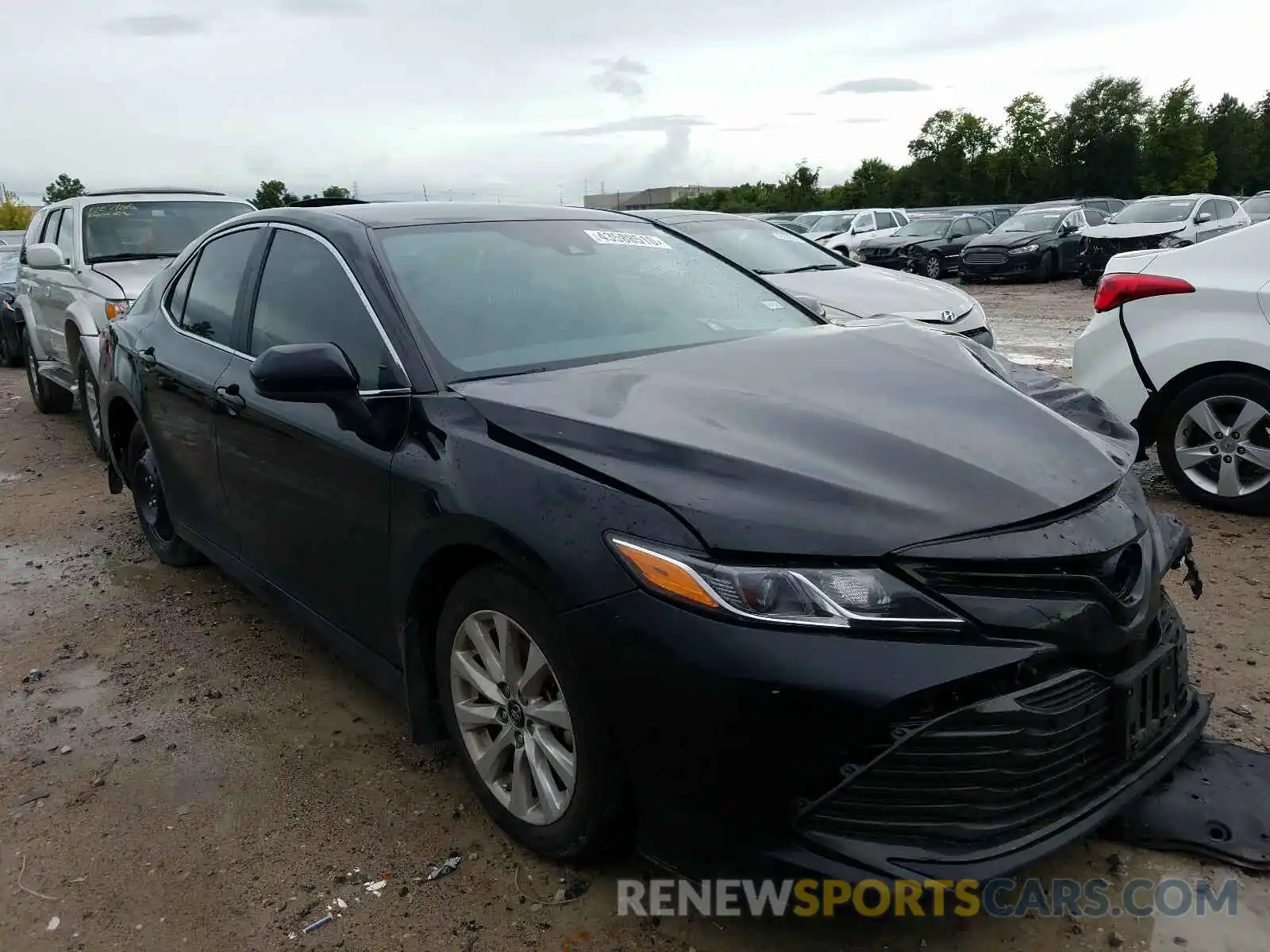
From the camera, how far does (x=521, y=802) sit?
2.64 metres

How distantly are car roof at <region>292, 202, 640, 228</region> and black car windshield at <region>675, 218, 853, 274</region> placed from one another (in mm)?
4416

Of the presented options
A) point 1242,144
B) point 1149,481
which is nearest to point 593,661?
point 1149,481

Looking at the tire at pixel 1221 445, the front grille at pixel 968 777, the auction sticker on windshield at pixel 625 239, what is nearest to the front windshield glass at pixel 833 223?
the tire at pixel 1221 445

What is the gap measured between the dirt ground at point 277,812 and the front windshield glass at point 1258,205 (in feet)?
83.5

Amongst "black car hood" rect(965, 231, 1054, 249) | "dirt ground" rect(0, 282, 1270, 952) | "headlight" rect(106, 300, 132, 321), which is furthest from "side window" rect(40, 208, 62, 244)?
"black car hood" rect(965, 231, 1054, 249)

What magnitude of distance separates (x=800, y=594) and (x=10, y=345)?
47.7 feet

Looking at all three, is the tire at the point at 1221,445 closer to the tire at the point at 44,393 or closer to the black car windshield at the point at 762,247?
the black car windshield at the point at 762,247

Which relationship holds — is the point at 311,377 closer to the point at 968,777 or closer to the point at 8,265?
the point at 968,777

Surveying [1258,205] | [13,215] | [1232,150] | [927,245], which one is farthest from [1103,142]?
[13,215]

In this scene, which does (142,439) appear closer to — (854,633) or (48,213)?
(854,633)

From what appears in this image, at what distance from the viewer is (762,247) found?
28.2ft

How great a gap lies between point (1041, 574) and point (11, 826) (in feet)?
9.60

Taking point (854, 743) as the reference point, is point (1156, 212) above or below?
above

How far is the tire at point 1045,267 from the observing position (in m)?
20.8
